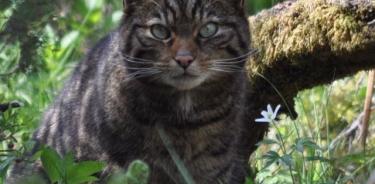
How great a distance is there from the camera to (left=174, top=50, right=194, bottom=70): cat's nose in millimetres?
3225

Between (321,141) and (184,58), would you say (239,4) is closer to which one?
(184,58)

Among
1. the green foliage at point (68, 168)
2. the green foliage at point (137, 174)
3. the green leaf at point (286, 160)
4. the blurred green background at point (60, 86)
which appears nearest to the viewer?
the green foliage at point (137, 174)

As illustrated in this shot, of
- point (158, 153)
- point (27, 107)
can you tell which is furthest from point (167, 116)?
point (27, 107)

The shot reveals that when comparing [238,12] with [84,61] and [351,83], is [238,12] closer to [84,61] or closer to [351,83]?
[84,61]

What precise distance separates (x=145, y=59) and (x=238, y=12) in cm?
47

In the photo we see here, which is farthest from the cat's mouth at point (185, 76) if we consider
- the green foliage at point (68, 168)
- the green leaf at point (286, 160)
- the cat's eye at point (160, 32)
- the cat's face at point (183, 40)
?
the green foliage at point (68, 168)

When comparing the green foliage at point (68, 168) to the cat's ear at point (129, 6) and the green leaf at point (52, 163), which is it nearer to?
the green leaf at point (52, 163)

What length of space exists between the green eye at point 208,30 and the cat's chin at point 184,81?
173 mm

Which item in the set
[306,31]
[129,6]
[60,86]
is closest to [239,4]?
[306,31]

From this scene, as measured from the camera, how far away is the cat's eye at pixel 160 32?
132 inches

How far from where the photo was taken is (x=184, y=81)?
10.9 feet

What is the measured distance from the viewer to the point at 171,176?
3.41 m

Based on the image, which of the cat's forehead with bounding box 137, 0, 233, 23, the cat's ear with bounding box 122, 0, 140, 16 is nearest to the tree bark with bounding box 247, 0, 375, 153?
the cat's forehead with bounding box 137, 0, 233, 23

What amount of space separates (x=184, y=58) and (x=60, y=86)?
2.32 meters
